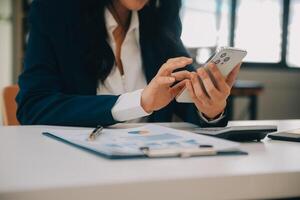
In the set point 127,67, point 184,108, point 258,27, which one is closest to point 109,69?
point 127,67

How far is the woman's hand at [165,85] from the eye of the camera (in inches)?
38.7

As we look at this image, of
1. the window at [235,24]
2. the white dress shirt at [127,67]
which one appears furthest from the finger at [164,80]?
the window at [235,24]

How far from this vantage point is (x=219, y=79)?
994 millimetres

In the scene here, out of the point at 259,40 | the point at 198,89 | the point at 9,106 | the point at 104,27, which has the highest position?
the point at 259,40

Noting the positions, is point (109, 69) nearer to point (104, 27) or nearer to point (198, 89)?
point (104, 27)

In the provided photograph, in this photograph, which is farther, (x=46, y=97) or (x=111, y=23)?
(x=111, y=23)

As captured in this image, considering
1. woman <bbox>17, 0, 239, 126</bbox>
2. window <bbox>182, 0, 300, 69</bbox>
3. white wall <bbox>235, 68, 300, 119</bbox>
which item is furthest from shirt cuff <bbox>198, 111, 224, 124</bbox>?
white wall <bbox>235, 68, 300, 119</bbox>

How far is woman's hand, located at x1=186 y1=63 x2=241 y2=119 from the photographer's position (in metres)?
0.98

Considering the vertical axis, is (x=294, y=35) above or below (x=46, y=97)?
above

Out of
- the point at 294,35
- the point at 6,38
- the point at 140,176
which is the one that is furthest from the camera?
the point at 294,35

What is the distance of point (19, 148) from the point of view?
0.71 metres

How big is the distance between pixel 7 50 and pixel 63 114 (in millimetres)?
3882

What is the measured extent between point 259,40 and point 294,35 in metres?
0.48

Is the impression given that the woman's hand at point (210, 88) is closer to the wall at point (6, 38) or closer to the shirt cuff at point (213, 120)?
the shirt cuff at point (213, 120)
